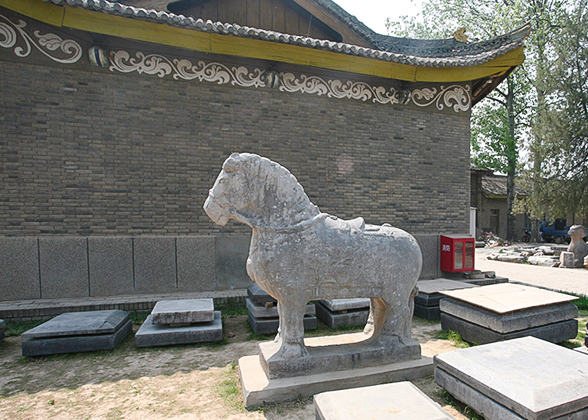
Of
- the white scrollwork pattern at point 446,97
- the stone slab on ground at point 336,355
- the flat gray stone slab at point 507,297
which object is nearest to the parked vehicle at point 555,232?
the white scrollwork pattern at point 446,97

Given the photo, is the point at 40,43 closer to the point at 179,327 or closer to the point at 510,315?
the point at 179,327

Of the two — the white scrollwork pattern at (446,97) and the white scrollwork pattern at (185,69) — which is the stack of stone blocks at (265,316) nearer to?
the white scrollwork pattern at (185,69)

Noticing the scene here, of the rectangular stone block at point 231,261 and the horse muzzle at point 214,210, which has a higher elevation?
the horse muzzle at point 214,210

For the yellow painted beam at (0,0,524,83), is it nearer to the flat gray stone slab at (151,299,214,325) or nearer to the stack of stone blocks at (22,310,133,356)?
the flat gray stone slab at (151,299,214,325)

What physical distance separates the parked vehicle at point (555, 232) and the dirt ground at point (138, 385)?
2195 cm

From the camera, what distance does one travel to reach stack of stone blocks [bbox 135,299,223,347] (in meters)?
4.28

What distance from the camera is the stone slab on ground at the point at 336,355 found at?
10.2 ft

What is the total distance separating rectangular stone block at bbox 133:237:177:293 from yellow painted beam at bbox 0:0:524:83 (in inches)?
133

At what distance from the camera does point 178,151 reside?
627cm

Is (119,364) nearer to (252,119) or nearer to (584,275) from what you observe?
(252,119)

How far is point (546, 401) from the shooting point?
2258 mm

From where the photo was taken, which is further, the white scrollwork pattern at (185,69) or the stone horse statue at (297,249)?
the white scrollwork pattern at (185,69)

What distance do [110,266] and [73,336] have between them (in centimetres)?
195

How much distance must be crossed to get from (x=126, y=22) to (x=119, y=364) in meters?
4.95
